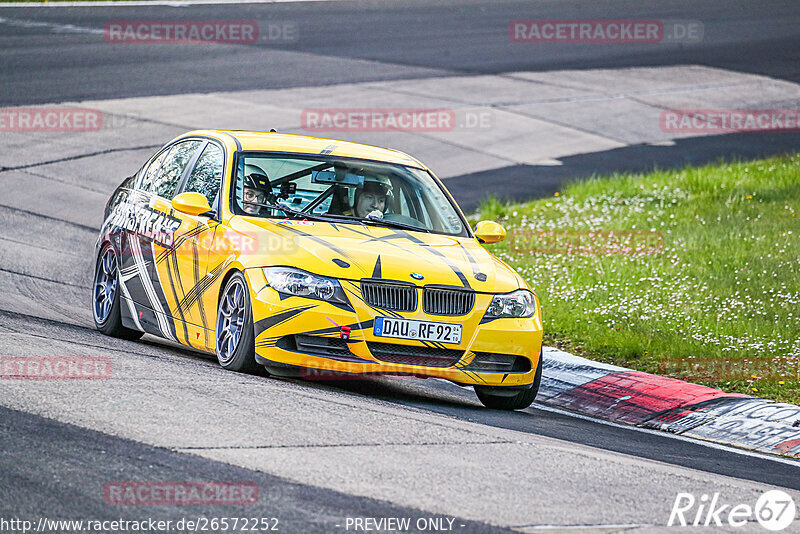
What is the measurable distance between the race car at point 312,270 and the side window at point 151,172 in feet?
0.04

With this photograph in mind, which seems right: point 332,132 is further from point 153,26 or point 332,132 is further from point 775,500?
point 775,500

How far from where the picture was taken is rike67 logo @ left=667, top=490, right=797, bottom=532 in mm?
5734

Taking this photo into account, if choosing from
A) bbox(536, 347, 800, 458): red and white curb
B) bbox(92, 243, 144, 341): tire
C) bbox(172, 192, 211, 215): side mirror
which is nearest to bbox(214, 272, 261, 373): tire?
bbox(172, 192, 211, 215): side mirror

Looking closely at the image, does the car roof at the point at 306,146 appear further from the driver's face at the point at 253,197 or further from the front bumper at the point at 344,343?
the front bumper at the point at 344,343

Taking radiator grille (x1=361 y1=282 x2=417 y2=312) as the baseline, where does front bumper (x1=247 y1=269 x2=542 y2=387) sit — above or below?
below

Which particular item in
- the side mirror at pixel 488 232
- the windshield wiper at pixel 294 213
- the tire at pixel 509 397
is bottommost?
the tire at pixel 509 397

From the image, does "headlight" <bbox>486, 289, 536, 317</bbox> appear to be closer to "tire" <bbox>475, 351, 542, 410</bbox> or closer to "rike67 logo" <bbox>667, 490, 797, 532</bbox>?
"tire" <bbox>475, 351, 542, 410</bbox>

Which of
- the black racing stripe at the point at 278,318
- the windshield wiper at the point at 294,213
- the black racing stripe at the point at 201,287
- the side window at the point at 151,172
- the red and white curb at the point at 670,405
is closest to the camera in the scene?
the black racing stripe at the point at 278,318

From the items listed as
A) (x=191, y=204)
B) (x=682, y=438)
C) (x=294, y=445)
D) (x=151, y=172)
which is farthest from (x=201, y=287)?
(x=682, y=438)

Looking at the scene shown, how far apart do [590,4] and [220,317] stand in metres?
29.8

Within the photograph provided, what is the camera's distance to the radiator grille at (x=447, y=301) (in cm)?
807

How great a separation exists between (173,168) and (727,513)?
5478 millimetres

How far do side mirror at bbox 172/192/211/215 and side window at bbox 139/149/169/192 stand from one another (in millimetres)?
1314

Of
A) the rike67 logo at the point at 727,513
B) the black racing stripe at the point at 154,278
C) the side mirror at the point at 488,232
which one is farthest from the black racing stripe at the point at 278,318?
the rike67 logo at the point at 727,513
